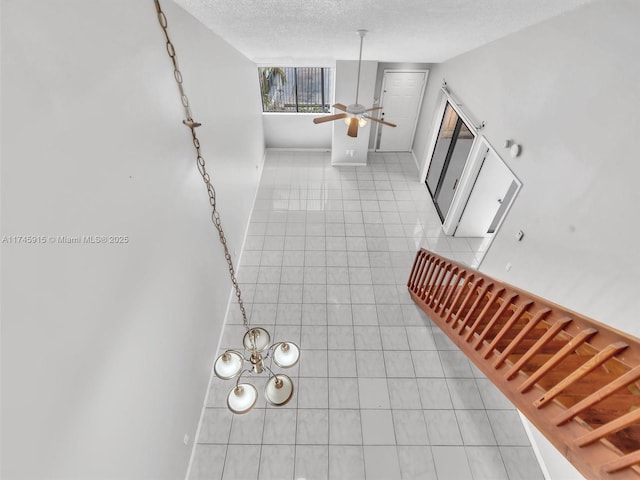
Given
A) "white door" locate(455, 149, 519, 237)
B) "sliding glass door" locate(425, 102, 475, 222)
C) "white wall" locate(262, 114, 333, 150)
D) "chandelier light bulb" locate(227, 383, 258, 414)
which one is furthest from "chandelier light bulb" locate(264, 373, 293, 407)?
"white wall" locate(262, 114, 333, 150)

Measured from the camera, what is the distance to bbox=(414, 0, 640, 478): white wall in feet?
7.20

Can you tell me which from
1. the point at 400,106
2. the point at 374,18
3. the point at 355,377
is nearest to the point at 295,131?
the point at 400,106

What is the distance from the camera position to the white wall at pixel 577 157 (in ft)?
7.20

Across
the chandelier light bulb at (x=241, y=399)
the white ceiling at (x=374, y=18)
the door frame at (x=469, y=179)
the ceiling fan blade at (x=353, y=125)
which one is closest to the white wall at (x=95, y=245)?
the white ceiling at (x=374, y=18)

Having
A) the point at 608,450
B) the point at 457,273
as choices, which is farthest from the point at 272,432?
the point at 608,450

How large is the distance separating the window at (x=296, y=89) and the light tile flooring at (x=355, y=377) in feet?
10.9

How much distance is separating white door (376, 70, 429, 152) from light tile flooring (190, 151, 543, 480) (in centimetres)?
295

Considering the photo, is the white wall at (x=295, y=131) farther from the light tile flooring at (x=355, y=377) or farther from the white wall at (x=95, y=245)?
the white wall at (x=95, y=245)

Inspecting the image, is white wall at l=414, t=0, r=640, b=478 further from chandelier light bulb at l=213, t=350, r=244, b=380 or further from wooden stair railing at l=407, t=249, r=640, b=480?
chandelier light bulb at l=213, t=350, r=244, b=380

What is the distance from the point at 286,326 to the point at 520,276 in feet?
10.1

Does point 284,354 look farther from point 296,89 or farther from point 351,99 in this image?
point 296,89

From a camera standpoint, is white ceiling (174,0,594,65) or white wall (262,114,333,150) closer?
white ceiling (174,0,594,65)

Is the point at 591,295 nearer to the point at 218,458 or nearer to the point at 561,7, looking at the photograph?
the point at 561,7

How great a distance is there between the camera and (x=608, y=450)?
142 centimetres
